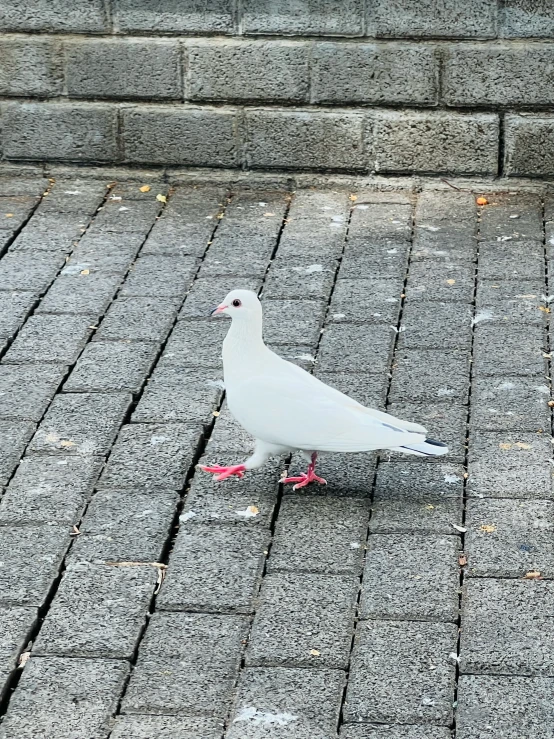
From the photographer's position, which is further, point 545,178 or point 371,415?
point 545,178

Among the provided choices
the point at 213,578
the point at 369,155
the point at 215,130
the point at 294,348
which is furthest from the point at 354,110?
the point at 213,578

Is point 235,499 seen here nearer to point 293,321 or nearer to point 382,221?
point 293,321

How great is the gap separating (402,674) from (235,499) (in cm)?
119

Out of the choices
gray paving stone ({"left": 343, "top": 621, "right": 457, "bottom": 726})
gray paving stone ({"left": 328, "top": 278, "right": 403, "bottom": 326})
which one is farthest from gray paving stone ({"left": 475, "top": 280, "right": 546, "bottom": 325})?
gray paving stone ({"left": 343, "top": 621, "right": 457, "bottom": 726})

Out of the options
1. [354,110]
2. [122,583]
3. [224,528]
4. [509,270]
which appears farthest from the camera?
[354,110]

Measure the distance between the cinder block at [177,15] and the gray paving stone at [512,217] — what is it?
1.89 m

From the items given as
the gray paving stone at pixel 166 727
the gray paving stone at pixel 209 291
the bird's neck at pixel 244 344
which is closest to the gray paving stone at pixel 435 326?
the gray paving stone at pixel 209 291

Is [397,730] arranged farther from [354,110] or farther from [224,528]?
[354,110]

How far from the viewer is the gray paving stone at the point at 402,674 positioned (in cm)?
376

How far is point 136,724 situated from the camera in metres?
3.73

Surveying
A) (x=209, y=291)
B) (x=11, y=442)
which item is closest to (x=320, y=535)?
(x=11, y=442)

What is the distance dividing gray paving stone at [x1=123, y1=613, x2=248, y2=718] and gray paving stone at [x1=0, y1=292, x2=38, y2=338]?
8.26ft

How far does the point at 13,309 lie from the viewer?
6.57 metres

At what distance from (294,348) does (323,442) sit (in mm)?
1490
